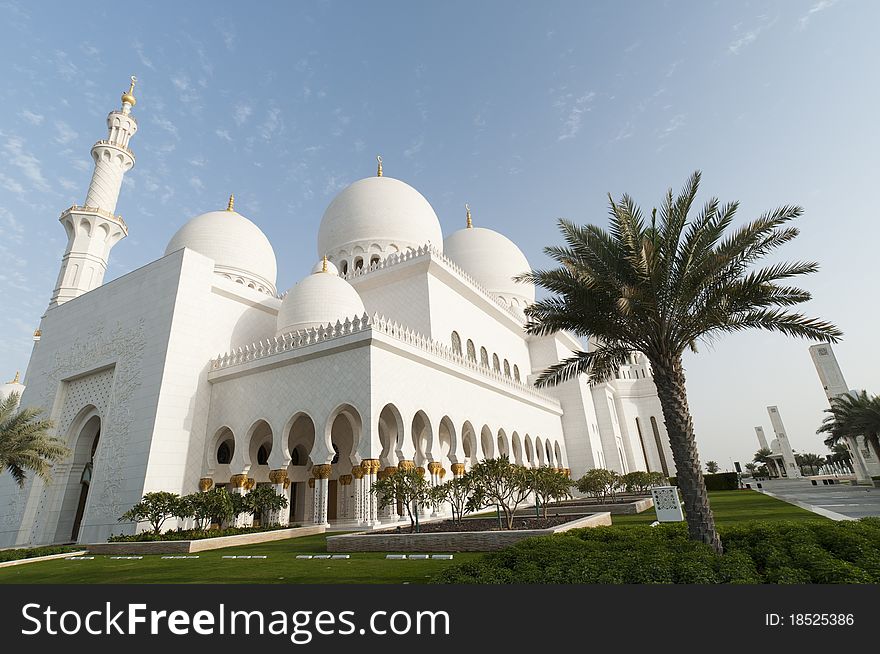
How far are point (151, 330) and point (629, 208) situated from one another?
14.7 meters

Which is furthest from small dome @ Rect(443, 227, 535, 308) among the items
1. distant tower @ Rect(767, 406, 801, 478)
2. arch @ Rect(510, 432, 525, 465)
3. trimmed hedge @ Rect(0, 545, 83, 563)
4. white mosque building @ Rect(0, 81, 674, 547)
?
distant tower @ Rect(767, 406, 801, 478)

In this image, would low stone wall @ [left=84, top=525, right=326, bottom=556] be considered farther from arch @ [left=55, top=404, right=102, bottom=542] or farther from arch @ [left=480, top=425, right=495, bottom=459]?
arch @ [left=480, top=425, right=495, bottom=459]

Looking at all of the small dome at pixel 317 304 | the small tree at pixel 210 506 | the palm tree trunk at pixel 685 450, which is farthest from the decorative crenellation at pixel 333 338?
A: the palm tree trunk at pixel 685 450

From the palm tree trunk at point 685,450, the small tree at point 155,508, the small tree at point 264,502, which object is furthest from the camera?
the small tree at point 264,502

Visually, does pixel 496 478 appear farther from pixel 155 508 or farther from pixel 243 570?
pixel 155 508

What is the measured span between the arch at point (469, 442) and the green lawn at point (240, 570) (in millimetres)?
8760

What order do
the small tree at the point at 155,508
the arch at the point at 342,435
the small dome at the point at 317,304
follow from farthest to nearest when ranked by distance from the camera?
the small dome at the point at 317,304
the arch at the point at 342,435
the small tree at the point at 155,508

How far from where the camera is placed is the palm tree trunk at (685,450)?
22.7 feet

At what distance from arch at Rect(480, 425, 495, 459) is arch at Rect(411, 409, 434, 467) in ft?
→ 8.20

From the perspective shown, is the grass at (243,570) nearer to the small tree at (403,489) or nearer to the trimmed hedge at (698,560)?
the trimmed hedge at (698,560)

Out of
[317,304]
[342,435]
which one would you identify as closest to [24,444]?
[342,435]

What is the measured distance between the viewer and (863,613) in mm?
3217

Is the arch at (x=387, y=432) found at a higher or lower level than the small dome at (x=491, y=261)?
lower

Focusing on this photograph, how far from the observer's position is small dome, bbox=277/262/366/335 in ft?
54.5
